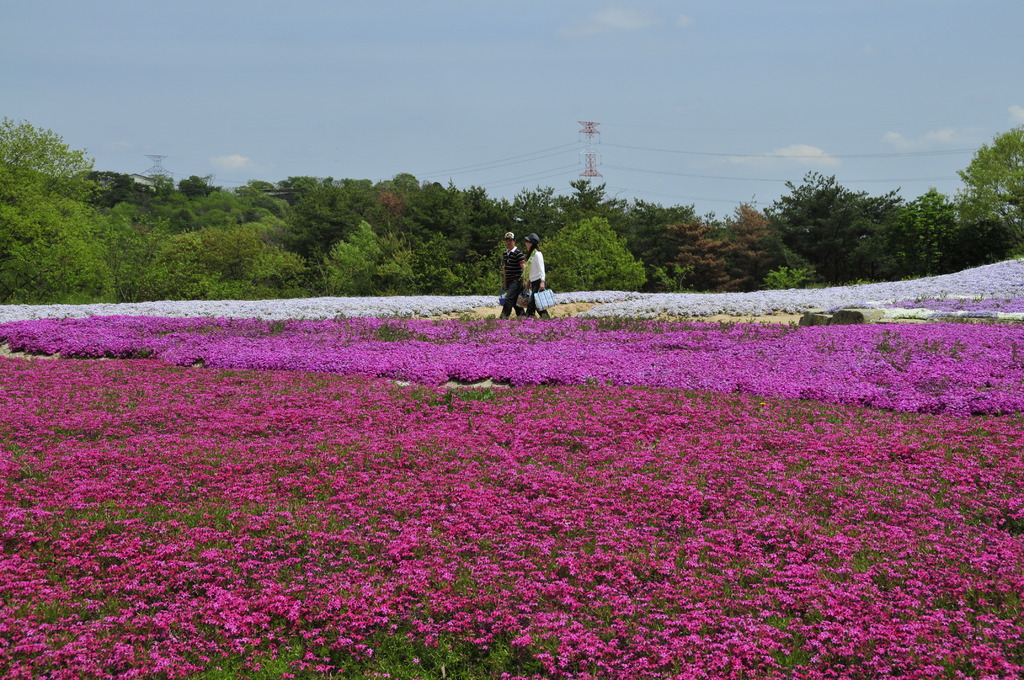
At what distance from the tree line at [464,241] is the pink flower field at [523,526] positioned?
29751 mm

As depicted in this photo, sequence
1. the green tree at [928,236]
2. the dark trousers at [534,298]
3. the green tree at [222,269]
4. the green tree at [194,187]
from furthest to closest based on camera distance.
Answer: the green tree at [194,187], the green tree at [928,236], the green tree at [222,269], the dark trousers at [534,298]

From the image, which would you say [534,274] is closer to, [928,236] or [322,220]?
[928,236]

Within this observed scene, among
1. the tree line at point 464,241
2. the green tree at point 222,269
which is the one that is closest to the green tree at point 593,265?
the tree line at point 464,241

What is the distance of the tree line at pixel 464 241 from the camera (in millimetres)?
50781

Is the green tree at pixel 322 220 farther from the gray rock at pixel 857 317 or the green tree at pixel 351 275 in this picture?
the gray rock at pixel 857 317

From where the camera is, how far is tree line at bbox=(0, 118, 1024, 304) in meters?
50.8

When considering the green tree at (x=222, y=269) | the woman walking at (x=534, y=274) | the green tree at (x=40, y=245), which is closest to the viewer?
the woman walking at (x=534, y=274)

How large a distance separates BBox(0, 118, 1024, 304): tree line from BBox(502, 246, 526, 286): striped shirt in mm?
18961

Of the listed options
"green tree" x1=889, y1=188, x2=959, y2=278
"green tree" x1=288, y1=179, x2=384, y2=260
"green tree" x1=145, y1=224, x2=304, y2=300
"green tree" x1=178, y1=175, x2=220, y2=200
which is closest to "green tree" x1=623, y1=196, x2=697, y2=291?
"green tree" x1=889, y1=188, x2=959, y2=278

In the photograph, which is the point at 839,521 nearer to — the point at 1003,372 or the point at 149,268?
the point at 1003,372

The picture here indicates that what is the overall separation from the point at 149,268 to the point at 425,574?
52233mm

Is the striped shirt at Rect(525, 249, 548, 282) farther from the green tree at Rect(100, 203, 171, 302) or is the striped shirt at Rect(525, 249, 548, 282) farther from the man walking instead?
the green tree at Rect(100, 203, 171, 302)

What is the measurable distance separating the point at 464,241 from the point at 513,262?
53.7m

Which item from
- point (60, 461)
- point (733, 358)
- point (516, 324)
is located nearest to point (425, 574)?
point (60, 461)
